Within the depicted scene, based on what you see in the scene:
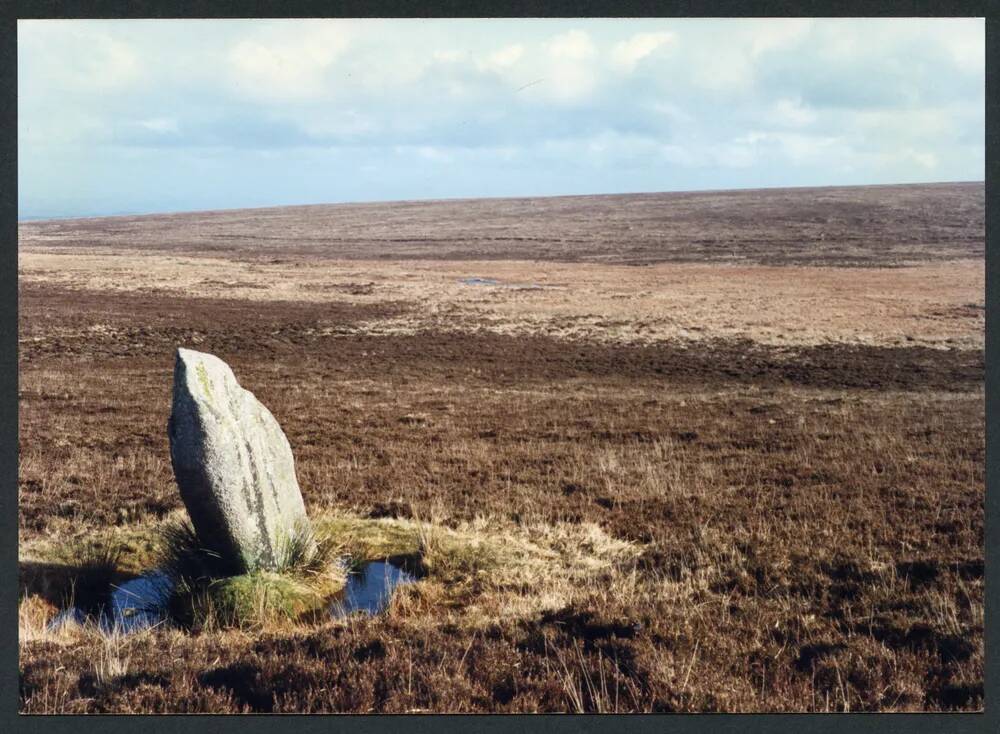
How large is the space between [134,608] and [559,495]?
615 cm

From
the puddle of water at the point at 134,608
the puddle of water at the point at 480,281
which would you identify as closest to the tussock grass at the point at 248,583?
the puddle of water at the point at 134,608

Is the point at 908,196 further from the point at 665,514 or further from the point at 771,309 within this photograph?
the point at 665,514

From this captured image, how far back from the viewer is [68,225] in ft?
412

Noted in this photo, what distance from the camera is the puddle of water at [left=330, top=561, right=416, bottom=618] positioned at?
8359 mm

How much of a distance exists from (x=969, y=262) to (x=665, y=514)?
55.3m

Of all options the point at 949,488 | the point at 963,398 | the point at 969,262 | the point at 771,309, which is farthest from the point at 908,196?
the point at 949,488

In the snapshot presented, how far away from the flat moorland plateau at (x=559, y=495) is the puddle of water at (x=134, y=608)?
274 millimetres

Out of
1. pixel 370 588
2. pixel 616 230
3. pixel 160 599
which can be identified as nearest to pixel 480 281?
pixel 370 588

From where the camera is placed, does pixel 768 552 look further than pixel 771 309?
No

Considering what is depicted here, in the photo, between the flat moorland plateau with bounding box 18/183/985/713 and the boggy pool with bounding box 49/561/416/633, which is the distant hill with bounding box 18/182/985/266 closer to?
the flat moorland plateau with bounding box 18/183/985/713

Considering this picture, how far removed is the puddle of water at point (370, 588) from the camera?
8359 mm

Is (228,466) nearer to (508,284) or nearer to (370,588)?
(370,588)

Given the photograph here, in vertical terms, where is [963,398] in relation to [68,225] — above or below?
below

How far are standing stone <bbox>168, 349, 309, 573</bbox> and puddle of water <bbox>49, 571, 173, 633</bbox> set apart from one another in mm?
774
